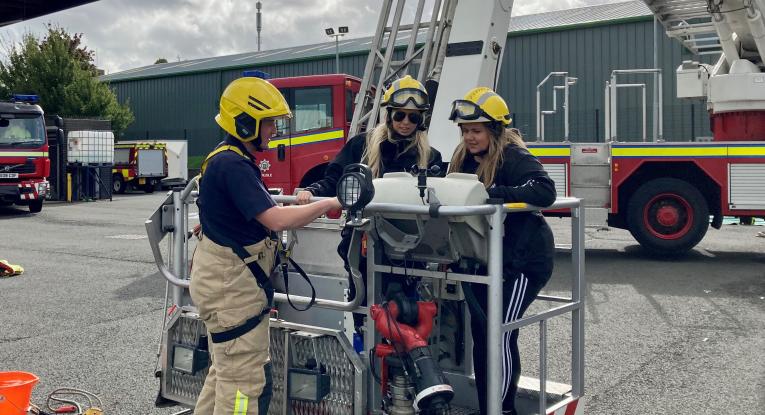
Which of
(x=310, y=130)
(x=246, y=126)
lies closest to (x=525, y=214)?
(x=246, y=126)

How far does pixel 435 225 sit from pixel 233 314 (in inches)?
37.5

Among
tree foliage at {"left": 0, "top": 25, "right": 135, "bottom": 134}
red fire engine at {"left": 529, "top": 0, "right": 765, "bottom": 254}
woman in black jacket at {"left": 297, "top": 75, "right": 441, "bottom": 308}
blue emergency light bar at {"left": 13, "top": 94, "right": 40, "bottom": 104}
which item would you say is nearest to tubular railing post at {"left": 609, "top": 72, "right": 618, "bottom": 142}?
red fire engine at {"left": 529, "top": 0, "right": 765, "bottom": 254}

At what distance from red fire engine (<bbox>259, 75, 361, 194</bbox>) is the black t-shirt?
9.02m

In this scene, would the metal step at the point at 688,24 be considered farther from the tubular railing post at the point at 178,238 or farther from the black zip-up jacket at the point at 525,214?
the tubular railing post at the point at 178,238

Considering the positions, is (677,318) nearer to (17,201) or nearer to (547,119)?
(17,201)

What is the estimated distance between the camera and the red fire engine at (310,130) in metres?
12.4

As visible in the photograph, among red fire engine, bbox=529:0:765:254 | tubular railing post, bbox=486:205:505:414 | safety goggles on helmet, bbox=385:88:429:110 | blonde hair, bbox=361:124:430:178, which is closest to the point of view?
tubular railing post, bbox=486:205:505:414

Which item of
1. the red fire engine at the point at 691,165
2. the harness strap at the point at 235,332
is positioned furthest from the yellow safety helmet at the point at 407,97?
the red fire engine at the point at 691,165

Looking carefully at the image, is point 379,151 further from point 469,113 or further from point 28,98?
point 28,98

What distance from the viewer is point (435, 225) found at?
3.37 metres

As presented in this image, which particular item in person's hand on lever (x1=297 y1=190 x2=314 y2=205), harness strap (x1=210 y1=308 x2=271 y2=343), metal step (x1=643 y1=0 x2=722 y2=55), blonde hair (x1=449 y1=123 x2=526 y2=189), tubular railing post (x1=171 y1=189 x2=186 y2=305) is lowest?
harness strap (x1=210 y1=308 x2=271 y2=343)

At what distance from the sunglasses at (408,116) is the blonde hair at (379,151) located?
0.30 feet

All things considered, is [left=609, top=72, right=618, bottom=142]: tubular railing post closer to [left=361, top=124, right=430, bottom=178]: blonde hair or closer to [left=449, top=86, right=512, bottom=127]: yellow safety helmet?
[left=361, top=124, right=430, bottom=178]: blonde hair

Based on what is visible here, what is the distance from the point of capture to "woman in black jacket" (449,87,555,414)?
3.58 meters
